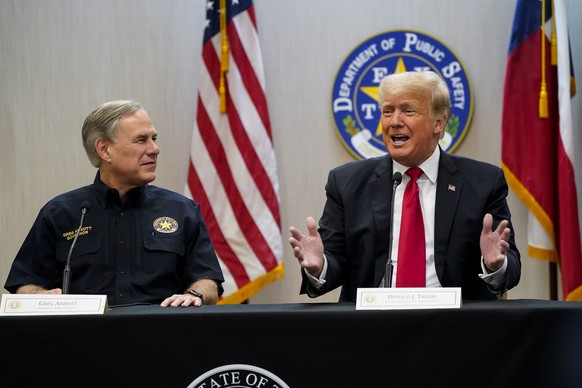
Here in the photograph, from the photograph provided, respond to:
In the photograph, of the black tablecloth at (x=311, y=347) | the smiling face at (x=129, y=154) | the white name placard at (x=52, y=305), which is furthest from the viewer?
the smiling face at (x=129, y=154)

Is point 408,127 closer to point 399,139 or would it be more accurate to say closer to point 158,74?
point 399,139

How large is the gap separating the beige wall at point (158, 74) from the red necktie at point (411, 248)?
2.06 meters

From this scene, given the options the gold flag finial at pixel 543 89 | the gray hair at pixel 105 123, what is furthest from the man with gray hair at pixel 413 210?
the gold flag finial at pixel 543 89

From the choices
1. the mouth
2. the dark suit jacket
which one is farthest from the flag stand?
the mouth

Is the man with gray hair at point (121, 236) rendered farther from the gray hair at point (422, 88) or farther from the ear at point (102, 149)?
the gray hair at point (422, 88)

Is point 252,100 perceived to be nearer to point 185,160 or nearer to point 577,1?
point 185,160

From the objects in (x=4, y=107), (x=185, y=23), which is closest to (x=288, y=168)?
(x=185, y=23)

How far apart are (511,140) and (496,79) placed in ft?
1.52

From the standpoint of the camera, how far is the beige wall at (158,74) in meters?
4.88

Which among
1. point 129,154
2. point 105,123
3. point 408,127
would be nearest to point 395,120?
point 408,127

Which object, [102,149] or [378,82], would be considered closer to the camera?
[102,149]

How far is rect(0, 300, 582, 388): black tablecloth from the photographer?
2107mm

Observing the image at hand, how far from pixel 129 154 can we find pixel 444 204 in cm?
121

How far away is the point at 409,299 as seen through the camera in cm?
216
